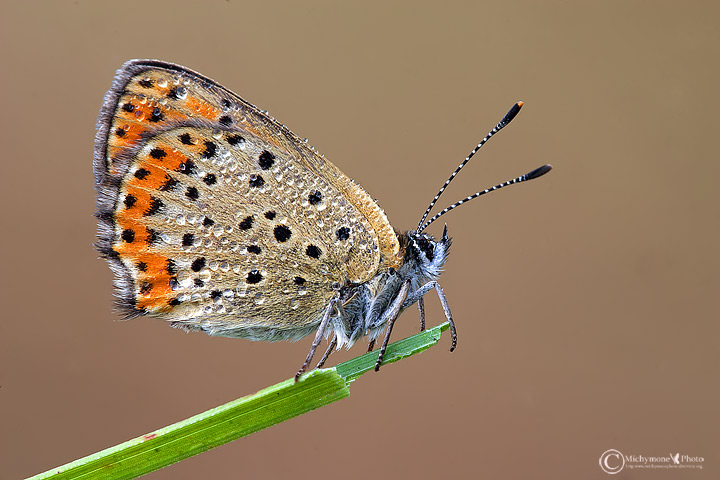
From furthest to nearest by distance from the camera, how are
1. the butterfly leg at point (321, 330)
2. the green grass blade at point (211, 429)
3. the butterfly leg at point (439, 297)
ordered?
the butterfly leg at point (439, 297) < the butterfly leg at point (321, 330) < the green grass blade at point (211, 429)

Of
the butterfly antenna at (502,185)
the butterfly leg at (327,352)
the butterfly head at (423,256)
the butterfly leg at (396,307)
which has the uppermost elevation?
the butterfly antenna at (502,185)

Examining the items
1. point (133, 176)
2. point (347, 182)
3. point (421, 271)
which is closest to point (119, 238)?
point (133, 176)

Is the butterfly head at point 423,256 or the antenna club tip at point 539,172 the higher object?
the antenna club tip at point 539,172

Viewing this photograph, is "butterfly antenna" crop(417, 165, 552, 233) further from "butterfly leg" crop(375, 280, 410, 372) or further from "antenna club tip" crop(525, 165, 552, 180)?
"butterfly leg" crop(375, 280, 410, 372)

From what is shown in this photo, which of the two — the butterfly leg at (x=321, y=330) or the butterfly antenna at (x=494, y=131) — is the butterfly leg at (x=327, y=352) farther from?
the butterfly antenna at (x=494, y=131)

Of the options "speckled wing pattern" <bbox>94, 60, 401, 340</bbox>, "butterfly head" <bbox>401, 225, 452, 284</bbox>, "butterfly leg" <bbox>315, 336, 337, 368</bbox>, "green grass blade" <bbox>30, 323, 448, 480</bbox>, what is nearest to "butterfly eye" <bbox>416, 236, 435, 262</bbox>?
"butterfly head" <bbox>401, 225, 452, 284</bbox>

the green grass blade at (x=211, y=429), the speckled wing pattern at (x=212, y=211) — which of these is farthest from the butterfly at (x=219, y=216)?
the green grass blade at (x=211, y=429)

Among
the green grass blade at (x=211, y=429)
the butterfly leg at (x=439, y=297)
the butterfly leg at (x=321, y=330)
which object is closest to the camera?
the green grass blade at (x=211, y=429)

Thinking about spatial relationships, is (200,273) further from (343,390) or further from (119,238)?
(343,390)
